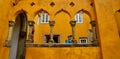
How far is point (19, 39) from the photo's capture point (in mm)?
8109

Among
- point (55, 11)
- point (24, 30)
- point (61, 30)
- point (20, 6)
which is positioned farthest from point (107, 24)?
point (61, 30)

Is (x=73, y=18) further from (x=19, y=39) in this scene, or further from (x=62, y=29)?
(x=62, y=29)

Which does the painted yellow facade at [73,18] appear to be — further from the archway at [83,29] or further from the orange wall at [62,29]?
the archway at [83,29]

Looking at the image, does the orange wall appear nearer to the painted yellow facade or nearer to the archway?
the archway

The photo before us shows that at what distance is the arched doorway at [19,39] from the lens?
7.84m

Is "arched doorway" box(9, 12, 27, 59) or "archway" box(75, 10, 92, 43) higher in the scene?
"archway" box(75, 10, 92, 43)

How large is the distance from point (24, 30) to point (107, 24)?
3.83 m

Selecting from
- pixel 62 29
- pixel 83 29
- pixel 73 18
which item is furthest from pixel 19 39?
pixel 83 29

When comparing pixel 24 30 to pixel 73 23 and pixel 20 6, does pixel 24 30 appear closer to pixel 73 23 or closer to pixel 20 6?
pixel 20 6

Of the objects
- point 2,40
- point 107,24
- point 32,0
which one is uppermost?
point 32,0

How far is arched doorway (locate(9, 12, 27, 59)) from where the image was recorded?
25.7ft

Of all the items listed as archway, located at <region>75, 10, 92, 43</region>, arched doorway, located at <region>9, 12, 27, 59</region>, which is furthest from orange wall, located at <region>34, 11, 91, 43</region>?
arched doorway, located at <region>9, 12, 27, 59</region>

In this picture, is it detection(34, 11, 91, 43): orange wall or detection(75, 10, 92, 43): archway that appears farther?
detection(75, 10, 92, 43): archway

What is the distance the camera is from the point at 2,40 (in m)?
5.49
